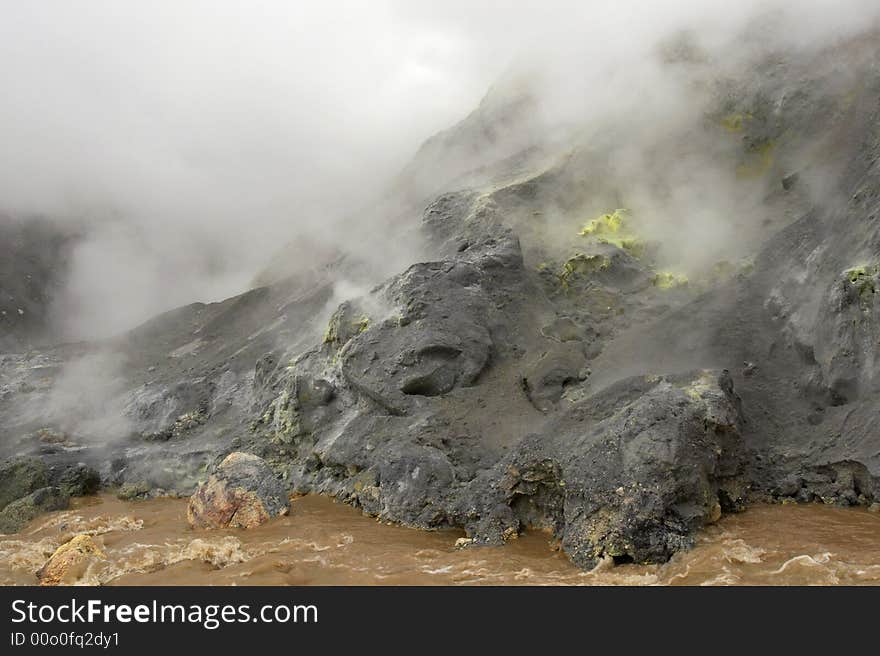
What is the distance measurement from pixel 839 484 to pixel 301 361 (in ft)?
46.4

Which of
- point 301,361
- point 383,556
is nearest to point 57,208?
point 301,361

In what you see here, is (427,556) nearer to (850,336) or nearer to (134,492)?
(850,336)

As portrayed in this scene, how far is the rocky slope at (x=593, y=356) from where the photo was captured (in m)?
12.8

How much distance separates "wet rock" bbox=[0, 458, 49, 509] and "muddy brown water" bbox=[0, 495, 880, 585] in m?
5.36

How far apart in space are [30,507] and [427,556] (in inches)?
500

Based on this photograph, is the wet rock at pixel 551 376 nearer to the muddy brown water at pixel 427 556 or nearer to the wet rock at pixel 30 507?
the muddy brown water at pixel 427 556

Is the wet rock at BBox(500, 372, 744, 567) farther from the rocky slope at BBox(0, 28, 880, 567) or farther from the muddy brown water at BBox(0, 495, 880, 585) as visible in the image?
the muddy brown water at BBox(0, 495, 880, 585)

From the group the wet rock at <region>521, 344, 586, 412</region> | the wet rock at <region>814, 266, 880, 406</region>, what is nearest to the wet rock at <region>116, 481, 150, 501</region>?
the wet rock at <region>521, 344, 586, 412</region>

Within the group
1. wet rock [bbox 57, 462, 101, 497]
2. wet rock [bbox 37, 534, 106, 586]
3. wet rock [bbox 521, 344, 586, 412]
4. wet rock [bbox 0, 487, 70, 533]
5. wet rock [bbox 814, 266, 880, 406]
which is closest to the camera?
wet rock [bbox 37, 534, 106, 586]

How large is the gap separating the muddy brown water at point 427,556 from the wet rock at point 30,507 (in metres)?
2.74

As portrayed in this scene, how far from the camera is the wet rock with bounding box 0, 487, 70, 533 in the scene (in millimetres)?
17734

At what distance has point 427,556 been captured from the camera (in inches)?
471

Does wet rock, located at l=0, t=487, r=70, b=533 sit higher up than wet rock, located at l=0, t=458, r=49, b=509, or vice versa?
wet rock, located at l=0, t=458, r=49, b=509

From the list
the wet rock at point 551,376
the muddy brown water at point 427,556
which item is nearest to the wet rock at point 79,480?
the muddy brown water at point 427,556
